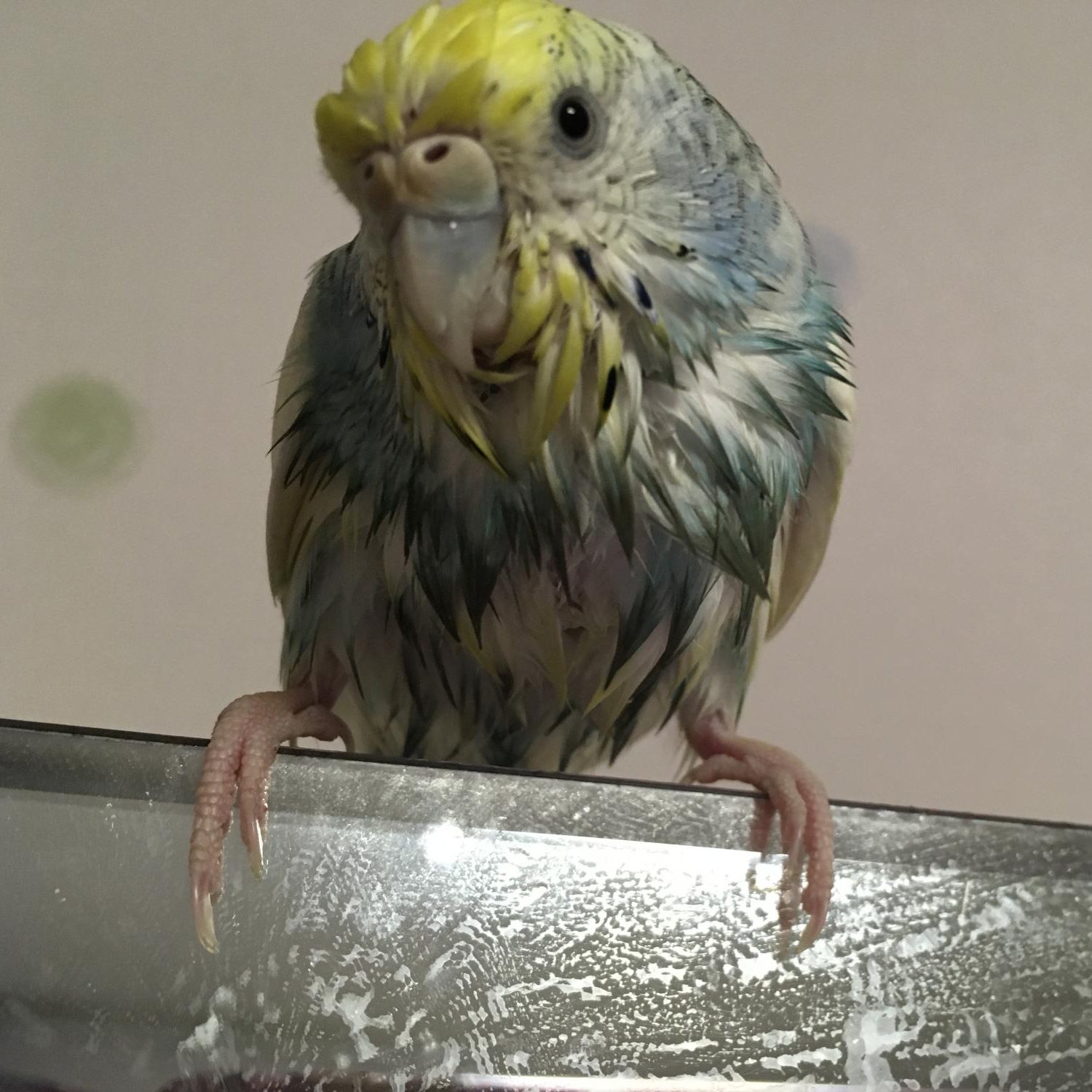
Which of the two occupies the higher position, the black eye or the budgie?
the black eye

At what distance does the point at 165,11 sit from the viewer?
1031mm

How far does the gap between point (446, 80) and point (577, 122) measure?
59 millimetres

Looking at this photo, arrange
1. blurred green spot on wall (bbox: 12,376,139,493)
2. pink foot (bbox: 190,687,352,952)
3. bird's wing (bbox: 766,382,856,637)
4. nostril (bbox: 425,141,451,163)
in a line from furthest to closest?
blurred green spot on wall (bbox: 12,376,139,493)
bird's wing (bbox: 766,382,856,637)
pink foot (bbox: 190,687,352,952)
nostril (bbox: 425,141,451,163)

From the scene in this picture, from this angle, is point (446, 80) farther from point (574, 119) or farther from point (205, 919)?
point (205, 919)

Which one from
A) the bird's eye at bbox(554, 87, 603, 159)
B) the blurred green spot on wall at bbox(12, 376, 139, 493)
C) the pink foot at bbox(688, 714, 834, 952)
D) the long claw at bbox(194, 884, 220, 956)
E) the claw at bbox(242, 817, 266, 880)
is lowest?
the long claw at bbox(194, 884, 220, 956)

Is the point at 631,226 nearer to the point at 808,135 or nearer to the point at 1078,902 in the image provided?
the point at 1078,902

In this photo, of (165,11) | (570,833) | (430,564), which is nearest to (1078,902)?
(570,833)

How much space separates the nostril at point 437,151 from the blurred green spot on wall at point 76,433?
81 cm

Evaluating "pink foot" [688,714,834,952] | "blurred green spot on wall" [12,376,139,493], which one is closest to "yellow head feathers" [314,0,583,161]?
"pink foot" [688,714,834,952]

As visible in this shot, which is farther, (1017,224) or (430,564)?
(1017,224)

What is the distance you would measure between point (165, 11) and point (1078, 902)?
1.27 metres

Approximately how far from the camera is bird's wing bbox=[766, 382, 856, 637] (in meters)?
0.55

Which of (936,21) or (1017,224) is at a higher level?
(936,21)

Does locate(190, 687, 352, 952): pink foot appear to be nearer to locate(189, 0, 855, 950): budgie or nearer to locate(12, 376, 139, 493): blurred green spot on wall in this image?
locate(189, 0, 855, 950): budgie
